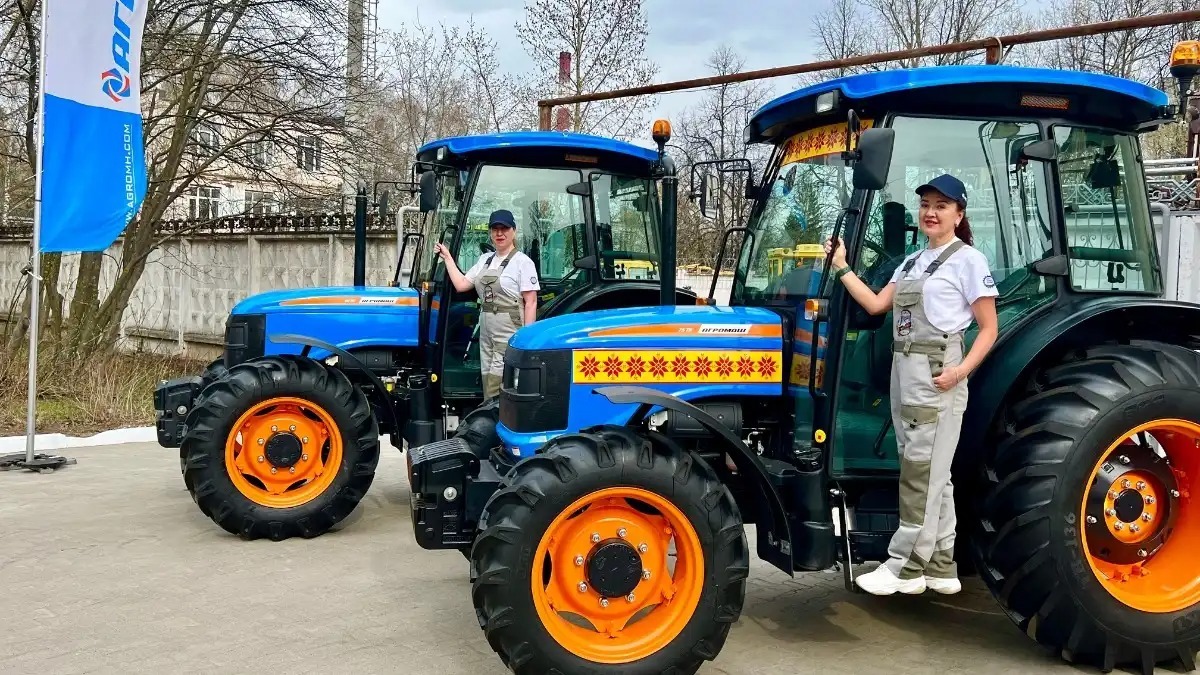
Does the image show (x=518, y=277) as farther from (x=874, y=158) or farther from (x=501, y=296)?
(x=874, y=158)

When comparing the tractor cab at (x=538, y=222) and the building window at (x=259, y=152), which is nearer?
the tractor cab at (x=538, y=222)

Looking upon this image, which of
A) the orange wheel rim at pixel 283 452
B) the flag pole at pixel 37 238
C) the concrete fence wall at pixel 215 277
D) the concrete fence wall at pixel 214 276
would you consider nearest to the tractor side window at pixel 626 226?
the orange wheel rim at pixel 283 452

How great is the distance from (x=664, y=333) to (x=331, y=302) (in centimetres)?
358

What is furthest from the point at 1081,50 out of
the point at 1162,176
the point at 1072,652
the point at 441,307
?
the point at 1072,652

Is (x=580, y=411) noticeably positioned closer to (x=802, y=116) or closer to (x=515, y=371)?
(x=515, y=371)

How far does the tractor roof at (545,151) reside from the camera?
23.2 feet

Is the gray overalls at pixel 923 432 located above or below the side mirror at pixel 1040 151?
below

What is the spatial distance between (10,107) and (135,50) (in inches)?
258

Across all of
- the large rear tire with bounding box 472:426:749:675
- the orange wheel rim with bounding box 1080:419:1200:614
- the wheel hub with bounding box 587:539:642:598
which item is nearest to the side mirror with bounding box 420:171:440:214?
the large rear tire with bounding box 472:426:749:675

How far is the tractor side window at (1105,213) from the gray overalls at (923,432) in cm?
79

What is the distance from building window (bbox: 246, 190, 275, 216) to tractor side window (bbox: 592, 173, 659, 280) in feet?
30.2

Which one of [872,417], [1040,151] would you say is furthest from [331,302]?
[1040,151]

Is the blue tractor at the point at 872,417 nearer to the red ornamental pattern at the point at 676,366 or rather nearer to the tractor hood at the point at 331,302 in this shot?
the red ornamental pattern at the point at 676,366

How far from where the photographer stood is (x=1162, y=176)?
19.9 feet
